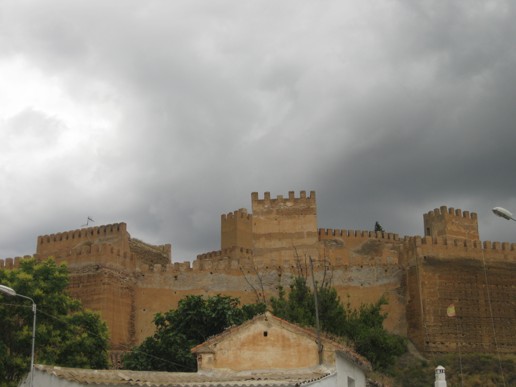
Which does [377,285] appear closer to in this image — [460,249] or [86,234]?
[460,249]

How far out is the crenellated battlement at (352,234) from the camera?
171 feet

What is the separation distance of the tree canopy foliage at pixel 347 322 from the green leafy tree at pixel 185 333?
210 cm

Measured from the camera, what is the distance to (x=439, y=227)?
51.1 meters

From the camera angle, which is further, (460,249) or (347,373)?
(460,249)

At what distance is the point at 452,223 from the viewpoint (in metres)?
51.1

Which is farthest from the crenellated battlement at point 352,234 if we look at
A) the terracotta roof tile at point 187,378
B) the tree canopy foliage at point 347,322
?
the terracotta roof tile at point 187,378

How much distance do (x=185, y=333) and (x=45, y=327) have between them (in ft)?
14.7

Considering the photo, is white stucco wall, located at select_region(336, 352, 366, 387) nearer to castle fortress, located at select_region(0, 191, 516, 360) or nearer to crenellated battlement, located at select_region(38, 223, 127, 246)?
castle fortress, located at select_region(0, 191, 516, 360)

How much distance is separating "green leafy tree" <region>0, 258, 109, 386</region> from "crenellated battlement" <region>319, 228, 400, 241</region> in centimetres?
2299

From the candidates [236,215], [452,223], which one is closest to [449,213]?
[452,223]

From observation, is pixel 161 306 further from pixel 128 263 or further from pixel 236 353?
pixel 236 353

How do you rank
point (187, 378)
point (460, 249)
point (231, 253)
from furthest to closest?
point (231, 253) < point (460, 249) < point (187, 378)

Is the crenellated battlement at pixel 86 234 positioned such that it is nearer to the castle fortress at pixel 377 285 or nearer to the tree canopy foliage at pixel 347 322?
the castle fortress at pixel 377 285

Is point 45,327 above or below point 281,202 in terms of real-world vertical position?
below
